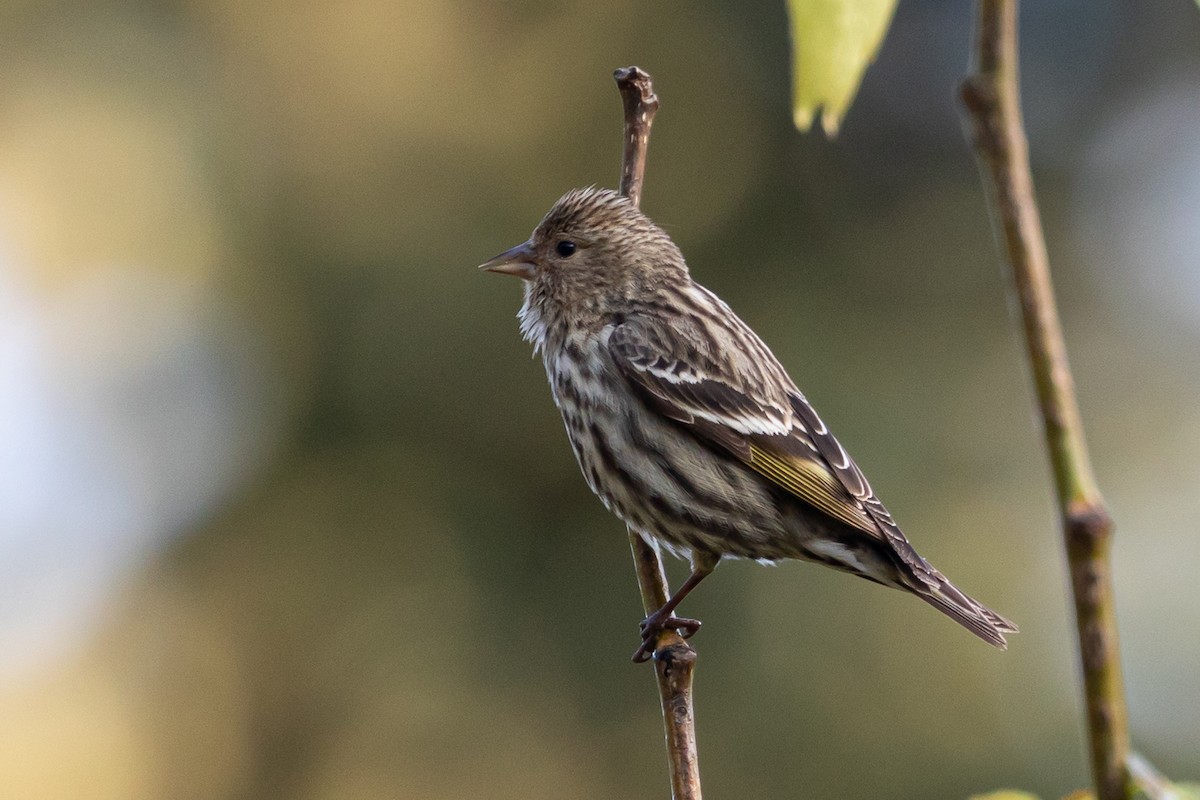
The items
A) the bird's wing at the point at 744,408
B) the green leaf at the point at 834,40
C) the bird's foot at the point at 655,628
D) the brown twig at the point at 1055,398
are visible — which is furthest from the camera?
the bird's wing at the point at 744,408

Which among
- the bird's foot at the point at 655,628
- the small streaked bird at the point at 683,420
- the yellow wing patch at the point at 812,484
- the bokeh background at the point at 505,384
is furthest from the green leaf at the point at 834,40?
the bokeh background at the point at 505,384

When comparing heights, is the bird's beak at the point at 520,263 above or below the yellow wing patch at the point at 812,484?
above

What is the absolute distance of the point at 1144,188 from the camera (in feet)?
42.1

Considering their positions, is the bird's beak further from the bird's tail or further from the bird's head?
the bird's tail

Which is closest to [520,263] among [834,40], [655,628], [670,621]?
[670,621]

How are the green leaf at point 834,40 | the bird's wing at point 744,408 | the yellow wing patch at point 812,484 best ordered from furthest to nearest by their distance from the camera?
the bird's wing at point 744,408 < the yellow wing patch at point 812,484 < the green leaf at point 834,40

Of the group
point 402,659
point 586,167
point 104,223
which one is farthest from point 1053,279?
point 104,223

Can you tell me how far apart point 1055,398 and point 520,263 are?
176 inches

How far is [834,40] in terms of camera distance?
124 centimetres

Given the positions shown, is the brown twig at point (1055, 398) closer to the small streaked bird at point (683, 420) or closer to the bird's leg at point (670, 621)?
the bird's leg at point (670, 621)

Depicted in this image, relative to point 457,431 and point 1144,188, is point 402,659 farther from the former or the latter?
point 1144,188

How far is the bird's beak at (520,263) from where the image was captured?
17.5 feet

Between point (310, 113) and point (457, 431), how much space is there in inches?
157

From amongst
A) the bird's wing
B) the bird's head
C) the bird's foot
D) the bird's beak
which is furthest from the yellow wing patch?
the bird's beak
